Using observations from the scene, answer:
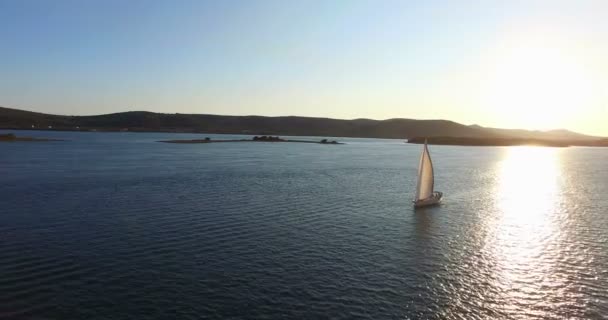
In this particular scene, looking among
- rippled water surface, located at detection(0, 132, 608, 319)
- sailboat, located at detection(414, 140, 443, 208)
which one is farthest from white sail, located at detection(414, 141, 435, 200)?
rippled water surface, located at detection(0, 132, 608, 319)

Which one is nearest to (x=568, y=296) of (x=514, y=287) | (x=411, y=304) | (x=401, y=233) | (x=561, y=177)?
(x=514, y=287)

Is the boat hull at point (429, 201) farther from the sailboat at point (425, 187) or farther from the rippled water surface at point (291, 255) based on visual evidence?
the rippled water surface at point (291, 255)

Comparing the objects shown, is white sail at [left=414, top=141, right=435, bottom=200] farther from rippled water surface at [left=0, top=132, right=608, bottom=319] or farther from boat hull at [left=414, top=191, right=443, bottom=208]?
rippled water surface at [left=0, top=132, right=608, bottom=319]

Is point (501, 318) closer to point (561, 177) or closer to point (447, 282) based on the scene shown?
point (447, 282)

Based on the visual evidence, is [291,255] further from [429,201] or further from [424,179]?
[424,179]

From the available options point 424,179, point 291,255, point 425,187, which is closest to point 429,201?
point 425,187

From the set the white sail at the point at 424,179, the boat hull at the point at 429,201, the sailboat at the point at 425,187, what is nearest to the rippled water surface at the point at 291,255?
the boat hull at the point at 429,201

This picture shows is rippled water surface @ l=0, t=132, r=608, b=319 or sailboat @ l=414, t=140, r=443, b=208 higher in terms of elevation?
sailboat @ l=414, t=140, r=443, b=208
